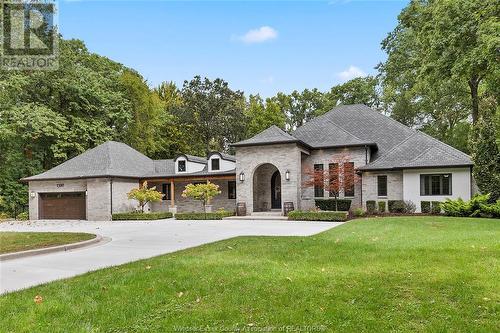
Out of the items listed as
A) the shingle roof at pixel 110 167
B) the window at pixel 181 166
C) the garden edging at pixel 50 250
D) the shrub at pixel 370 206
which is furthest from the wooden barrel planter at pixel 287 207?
the garden edging at pixel 50 250

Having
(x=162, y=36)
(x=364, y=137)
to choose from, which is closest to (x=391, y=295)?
(x=162, y=36)

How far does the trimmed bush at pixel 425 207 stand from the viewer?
21188 mm

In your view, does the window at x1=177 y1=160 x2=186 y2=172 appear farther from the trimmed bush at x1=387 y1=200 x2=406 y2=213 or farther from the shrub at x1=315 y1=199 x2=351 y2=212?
the trimmed bush at x1=387 y1=200 x2=406 y2=213

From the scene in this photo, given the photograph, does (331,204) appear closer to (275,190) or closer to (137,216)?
(275,190)

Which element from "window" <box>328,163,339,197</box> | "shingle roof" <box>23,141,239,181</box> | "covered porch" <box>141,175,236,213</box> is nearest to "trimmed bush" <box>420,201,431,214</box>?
"window" <box>328,163,339,197</box>

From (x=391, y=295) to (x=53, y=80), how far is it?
33513 millimetres

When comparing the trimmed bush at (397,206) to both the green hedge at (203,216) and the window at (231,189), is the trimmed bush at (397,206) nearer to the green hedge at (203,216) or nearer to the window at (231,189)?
the green hedge at (203,216)

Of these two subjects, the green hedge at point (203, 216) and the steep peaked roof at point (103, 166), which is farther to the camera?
the steep peaked roof at point (103, 166)

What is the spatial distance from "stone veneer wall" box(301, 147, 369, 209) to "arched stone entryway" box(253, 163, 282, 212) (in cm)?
246

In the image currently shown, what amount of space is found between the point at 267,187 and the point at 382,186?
7.90 meters

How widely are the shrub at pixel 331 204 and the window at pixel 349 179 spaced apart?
2.70ft

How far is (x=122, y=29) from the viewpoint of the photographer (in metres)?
15.1

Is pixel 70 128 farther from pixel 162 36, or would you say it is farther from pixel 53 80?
pixel 162 36

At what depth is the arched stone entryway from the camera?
26859 millimetres
